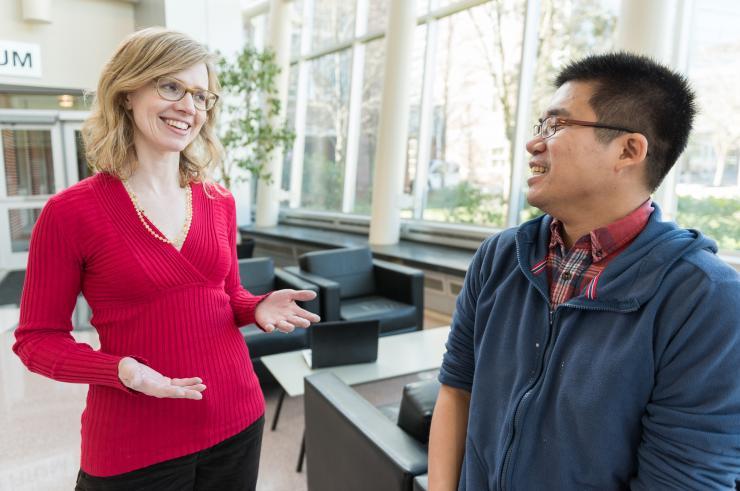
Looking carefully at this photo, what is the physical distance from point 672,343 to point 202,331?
0.94 meters

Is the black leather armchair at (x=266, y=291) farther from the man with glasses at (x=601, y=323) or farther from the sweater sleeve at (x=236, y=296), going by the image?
the man with glasses at (x=601, y=323)

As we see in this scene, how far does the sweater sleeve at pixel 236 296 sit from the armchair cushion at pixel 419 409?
590 millimetres

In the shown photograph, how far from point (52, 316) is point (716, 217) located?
4.43 metres

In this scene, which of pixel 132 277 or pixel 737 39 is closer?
pixel 132 277

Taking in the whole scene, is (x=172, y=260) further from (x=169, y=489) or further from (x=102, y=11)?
(x=102, y=11)

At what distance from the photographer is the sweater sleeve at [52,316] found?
1009 mm

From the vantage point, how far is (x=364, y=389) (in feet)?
11.5

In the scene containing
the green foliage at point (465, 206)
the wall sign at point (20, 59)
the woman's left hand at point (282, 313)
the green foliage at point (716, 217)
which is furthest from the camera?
the wall sign at point (20, 59)

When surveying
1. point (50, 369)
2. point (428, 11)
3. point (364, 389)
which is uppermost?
point (428, 11)

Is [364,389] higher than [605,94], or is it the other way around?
[605,94]

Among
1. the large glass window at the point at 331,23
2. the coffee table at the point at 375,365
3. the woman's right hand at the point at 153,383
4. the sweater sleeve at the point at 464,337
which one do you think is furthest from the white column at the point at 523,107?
the woman's right hand at the point at 153,383

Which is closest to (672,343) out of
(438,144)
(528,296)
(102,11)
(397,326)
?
(528,296)

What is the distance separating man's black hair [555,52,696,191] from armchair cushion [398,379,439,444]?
942mm

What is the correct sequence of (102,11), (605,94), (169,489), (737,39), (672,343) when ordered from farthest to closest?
(102,11), (737,39), (169,489), (605,94), (672,343)
